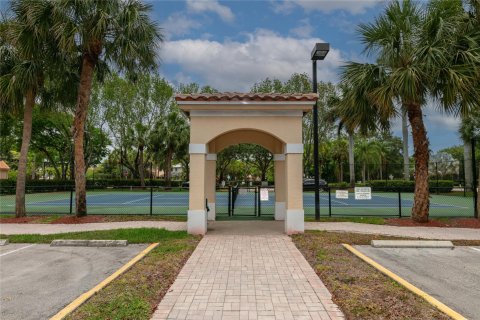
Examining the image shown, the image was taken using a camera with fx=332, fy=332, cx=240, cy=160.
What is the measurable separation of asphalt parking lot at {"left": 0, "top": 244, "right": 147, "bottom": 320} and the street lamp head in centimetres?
855

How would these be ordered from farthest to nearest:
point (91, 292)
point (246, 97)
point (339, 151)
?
point (339, 151) < point (246, 97) < point (91, 292)

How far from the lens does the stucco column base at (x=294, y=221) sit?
9680 mm

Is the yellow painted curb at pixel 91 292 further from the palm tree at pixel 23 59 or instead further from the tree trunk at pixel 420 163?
the tree trunk at pixel 420 163

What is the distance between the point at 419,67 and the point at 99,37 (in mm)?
10663

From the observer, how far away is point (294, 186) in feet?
31.7

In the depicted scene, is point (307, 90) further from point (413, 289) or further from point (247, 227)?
point (413, 289)

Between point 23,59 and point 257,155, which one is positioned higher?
point 23,59

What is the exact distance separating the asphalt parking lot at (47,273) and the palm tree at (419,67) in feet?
29.2

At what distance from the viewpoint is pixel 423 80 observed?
35.0 ft

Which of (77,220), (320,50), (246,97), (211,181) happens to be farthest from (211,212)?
(320,50)

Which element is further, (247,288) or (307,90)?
(307,90)

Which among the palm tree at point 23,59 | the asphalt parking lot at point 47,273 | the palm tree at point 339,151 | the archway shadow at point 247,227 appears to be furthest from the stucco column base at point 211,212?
the palm tree at point 339,151

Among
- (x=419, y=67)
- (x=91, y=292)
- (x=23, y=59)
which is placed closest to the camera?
(x=91, y=292)

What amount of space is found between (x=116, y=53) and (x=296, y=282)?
1090cm
